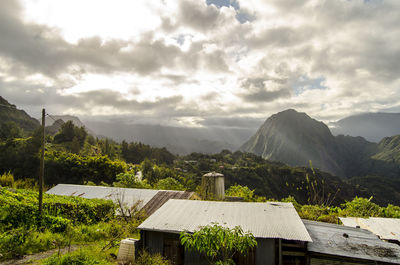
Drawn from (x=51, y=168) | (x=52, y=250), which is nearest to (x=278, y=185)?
(x=51, y=168)

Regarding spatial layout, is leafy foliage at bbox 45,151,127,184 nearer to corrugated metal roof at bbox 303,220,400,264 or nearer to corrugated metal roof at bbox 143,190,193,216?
corrugated metal roof at bbox 143,190,193,216

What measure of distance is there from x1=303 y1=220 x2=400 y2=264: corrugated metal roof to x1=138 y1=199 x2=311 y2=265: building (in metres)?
1.01

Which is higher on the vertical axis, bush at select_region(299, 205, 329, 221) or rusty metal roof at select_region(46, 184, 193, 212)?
rusty metal roof at select_region(46, 184, 193, 212)

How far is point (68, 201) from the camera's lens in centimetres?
1480

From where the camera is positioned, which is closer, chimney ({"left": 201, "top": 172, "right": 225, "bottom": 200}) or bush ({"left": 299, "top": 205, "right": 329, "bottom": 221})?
bush ({"left": 299, "top": 205, "right": 329, "bottom": 221})

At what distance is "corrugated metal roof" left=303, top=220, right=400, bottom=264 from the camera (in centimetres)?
979

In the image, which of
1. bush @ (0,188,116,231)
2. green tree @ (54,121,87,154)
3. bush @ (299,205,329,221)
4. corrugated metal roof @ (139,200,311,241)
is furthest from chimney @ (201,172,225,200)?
green tree @ (54,121,87,154)

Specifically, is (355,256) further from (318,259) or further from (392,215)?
(392,215)

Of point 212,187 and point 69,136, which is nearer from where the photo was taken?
point 212,187

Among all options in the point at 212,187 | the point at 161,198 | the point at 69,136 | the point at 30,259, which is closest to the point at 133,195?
the point at 161,198

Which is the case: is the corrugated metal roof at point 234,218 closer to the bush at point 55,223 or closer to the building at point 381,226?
the bush at point 55,223

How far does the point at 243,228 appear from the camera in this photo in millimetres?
10984

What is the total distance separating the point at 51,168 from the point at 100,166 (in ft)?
22.7

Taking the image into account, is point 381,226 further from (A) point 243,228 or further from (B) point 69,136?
(B) point 69,136
